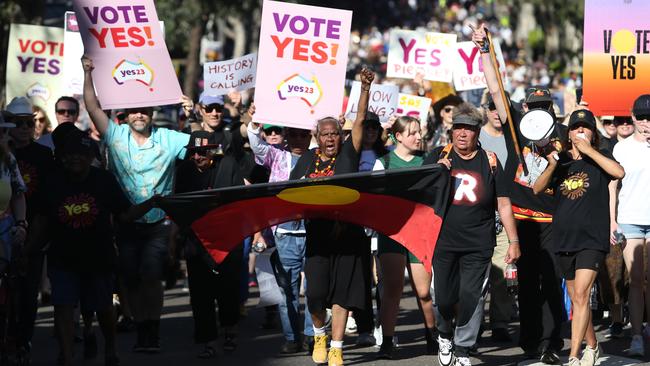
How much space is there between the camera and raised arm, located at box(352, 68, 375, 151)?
10.8 metres

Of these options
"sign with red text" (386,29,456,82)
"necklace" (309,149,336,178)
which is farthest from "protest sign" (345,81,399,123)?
"necklace" (309,149,336,178)

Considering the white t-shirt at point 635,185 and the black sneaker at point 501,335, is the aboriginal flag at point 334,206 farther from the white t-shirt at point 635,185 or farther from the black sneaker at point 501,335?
the black sneaker at point 501,335

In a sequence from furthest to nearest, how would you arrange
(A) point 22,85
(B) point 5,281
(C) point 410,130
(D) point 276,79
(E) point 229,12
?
(E) point 229,12
(A) point 22,85
(D) point 276,79
(C) point 410,130
(B) point 5,281

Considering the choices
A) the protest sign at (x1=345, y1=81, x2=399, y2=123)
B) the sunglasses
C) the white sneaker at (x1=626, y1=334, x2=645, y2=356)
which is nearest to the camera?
the white sneaker at (x1=626, y1=334, x2=645, y2=356)

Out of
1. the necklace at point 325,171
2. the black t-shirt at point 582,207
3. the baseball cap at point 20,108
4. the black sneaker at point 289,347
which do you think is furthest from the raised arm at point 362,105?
the baseball cap at point 20,108

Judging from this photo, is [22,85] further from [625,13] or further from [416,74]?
[625,13]

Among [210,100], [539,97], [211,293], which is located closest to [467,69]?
[210,100]

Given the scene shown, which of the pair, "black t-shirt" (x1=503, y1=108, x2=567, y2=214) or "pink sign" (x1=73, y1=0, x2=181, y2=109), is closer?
"black t-shirt" (x1=503, y1=108, x2=567, y2=214)

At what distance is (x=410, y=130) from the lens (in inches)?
470

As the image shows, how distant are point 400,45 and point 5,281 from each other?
8.07m

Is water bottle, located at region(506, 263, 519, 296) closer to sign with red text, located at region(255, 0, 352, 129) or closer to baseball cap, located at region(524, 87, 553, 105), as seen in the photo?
baseball cap, located at region(524, 87, 553, 105)

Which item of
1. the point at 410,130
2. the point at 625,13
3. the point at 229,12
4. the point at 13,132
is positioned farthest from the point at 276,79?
the point at 229,12

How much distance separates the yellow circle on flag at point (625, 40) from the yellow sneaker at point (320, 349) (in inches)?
153

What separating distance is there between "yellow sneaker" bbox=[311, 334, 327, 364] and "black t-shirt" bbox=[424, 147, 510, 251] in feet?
4.02
